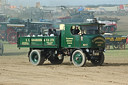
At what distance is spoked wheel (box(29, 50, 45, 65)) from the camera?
1862 cm

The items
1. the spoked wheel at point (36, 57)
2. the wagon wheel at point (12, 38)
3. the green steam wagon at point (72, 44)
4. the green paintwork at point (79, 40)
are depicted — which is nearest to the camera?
the green paintwork at point (79, 40)

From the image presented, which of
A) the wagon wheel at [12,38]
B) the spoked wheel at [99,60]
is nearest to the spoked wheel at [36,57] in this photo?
the spoked wheel at [99,60]

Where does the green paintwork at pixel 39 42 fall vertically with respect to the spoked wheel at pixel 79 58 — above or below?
above

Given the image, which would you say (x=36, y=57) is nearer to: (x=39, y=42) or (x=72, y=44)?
(x=39, y=42)

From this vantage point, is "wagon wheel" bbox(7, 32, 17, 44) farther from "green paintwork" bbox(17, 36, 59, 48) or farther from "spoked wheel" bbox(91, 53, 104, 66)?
"spoked wheel" bbox(91, 53, 104, 66)

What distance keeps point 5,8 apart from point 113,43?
Result: 48667 mm

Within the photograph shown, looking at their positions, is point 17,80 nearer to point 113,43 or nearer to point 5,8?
point 113,43

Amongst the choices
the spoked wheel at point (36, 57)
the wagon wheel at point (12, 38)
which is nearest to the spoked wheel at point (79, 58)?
the spoked wheel at point (36, 57)

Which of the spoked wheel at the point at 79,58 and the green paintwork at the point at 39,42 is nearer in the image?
the spoked wheel at the point at 79,58

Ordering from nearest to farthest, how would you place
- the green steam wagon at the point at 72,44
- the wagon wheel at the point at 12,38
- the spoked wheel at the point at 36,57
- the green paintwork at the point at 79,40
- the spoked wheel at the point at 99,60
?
the green paintwork at the point at 79,40, the green steam wagon at the point at 72,44, the spoked wheel at the point at 99,60, the spoked wheel at the point at 36,57, the wagon wheel at the point at 12,38

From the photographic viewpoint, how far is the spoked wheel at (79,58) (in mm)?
17047

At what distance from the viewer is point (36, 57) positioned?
18906 mm

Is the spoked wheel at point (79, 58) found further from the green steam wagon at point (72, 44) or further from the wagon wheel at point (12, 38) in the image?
the wagon wheel at point (12, 38)

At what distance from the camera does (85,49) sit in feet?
57.1
